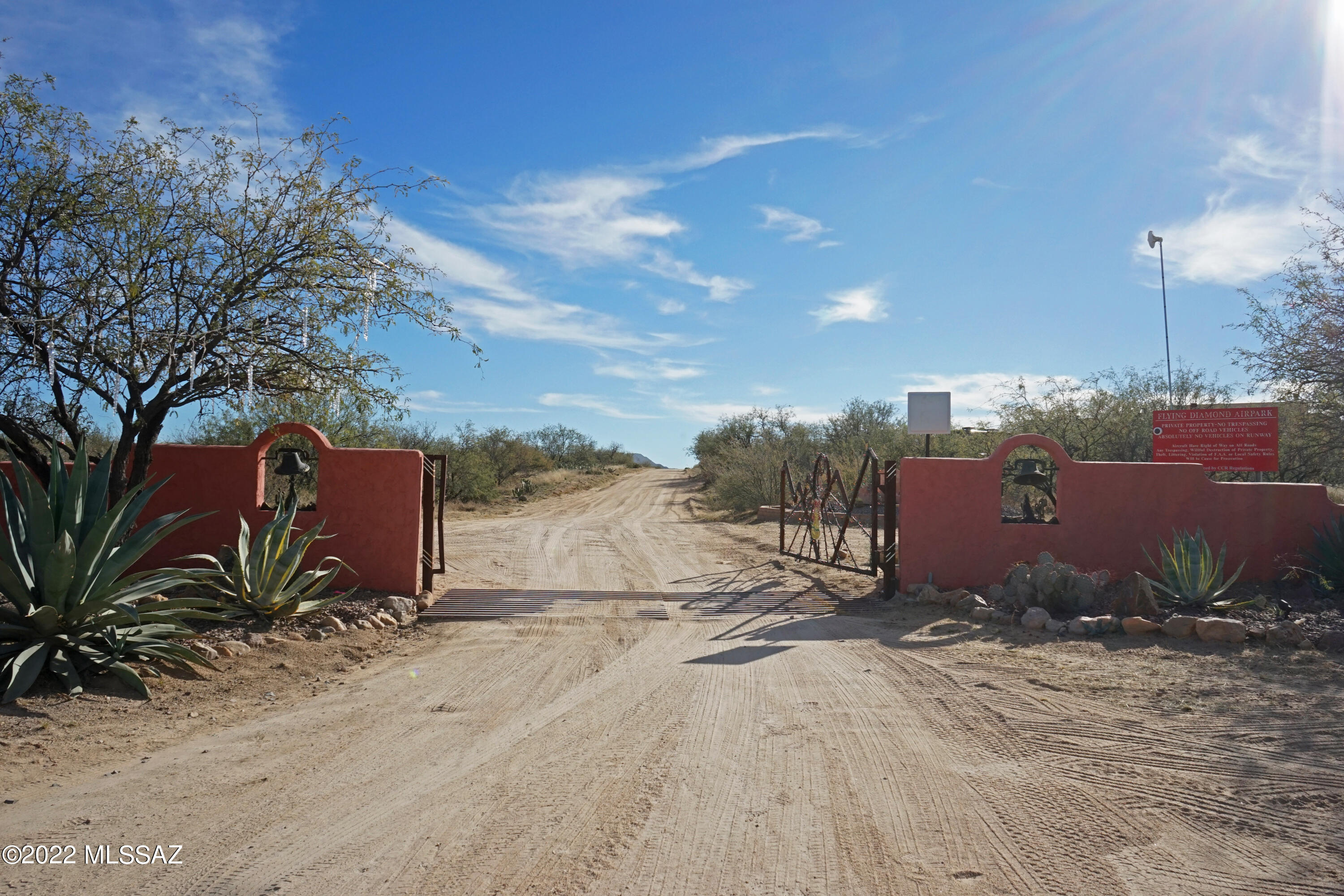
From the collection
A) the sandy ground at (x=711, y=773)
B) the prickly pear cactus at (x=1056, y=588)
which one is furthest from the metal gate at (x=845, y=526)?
the sandy ground at (x=711, y=773)

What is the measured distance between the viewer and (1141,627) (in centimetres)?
862

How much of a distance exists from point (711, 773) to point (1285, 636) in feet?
22.5

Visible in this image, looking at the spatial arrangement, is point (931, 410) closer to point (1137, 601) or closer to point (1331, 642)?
point (1137, 601)

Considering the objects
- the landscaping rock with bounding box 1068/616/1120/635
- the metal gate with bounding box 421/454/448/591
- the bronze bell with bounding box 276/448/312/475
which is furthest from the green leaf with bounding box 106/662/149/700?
the landscaping rock with bounding box 1068/616/1120/635

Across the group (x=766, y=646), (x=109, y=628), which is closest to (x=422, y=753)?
(x=109, y=628)

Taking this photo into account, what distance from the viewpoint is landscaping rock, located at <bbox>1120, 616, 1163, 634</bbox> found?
28.3 ft

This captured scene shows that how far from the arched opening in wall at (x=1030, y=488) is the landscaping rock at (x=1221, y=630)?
304cm

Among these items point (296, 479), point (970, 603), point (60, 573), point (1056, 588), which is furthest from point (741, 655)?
point (296, 479)

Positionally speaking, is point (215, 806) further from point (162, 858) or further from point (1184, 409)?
point (1184, 409)

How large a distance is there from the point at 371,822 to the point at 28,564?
4.26m

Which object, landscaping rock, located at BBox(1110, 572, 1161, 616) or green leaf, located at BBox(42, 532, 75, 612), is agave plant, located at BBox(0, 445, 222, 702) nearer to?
green leaf, located at BBox(42, 532, 75, 612)

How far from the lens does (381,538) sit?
10336 mm

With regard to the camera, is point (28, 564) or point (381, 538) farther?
point (381, 538)

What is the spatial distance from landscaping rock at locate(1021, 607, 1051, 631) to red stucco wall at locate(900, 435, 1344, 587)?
6.55 ft
